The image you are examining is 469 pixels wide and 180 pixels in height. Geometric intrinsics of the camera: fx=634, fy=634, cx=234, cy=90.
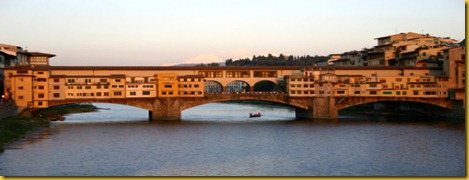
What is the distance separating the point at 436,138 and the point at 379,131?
5.74m

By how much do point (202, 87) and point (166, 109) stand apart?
3.63 m

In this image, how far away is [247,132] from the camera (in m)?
42.2

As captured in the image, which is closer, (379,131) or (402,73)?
(379,131)

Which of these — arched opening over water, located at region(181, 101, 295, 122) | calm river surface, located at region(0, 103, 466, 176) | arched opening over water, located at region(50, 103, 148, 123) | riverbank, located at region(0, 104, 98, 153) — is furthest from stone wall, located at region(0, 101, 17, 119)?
arched opening over water, located at region(181, 101, 295, 122)

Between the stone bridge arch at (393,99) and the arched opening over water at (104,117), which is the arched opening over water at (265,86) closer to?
the arched opening over water at (104,117)

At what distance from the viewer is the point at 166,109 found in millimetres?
51750

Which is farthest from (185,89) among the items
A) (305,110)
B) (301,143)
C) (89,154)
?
(89,154)

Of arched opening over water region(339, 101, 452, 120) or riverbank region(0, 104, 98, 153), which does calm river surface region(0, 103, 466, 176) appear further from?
arched opening over water region(339, 101, 452, 120)

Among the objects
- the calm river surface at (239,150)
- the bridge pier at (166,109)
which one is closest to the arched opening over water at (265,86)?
the bridge pier at (166,109)

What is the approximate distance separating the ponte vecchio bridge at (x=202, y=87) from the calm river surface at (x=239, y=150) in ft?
15.5

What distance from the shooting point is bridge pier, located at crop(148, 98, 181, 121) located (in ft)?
169

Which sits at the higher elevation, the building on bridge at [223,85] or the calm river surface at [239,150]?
the building on bridge at [223,85]

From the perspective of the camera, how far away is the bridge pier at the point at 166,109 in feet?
169

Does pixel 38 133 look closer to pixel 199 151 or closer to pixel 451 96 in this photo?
pixel 199 151
